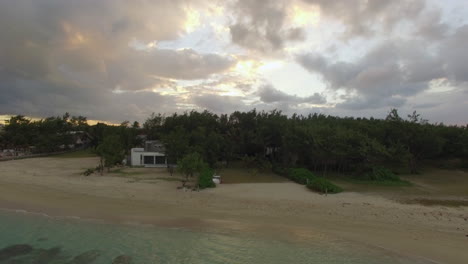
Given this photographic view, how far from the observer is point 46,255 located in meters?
13.1

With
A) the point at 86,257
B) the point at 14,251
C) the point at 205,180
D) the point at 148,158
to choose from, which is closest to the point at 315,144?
the point at 205,180

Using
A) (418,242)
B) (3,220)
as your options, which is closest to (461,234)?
(418,242)

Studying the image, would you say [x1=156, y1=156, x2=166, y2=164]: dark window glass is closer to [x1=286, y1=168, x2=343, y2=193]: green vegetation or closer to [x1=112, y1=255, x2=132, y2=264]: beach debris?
[x1=286, y1=168, x2=343, y2=193]: green vegetation

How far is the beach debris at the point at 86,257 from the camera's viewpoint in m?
12.5

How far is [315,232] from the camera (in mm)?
15070

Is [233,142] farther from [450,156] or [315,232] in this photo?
[450,156]

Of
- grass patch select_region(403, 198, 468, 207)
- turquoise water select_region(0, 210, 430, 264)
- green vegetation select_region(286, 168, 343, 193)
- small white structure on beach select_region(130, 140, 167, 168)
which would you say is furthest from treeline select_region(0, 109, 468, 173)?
turquoise water select_region(0, 210, 430, 264)

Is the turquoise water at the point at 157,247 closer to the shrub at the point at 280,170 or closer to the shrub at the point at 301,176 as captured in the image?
the shrub at the point at 301,176

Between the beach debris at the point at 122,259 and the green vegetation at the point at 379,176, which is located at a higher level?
the green vegetation at the point at 379,176

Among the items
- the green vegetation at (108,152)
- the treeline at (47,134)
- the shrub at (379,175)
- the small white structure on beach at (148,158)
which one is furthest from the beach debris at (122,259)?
the treeline at (47,134)

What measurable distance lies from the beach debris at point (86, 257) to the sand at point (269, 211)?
11.2ft

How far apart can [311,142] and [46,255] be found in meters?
30.3

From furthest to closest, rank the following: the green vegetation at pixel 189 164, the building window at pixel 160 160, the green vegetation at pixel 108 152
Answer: the building window at pixel 160 160 < the green vegetation at pixel 108 152 < the green vegetation at pixel 189 164

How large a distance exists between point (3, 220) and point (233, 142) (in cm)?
3028
